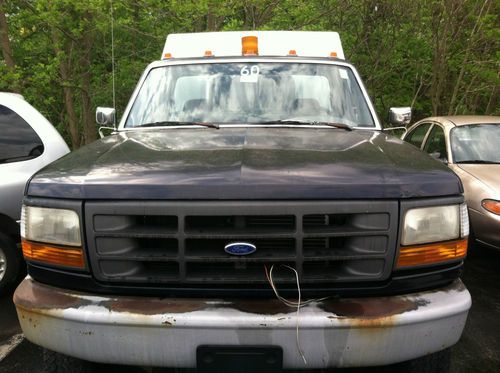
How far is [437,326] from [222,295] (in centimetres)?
96

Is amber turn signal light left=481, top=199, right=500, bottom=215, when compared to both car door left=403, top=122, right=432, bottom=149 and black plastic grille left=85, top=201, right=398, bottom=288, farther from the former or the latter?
black plastic grille left=85, top=201, right=398, bottom=288

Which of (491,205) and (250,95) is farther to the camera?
(491,205)

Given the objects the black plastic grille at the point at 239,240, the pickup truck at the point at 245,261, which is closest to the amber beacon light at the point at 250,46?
the pickup truck at the point at 245,261

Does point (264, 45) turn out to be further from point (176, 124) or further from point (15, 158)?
point (15, 158)

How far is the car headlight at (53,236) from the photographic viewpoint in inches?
86.4

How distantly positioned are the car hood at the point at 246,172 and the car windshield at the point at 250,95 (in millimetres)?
783

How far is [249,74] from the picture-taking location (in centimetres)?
376

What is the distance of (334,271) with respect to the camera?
7.25ft

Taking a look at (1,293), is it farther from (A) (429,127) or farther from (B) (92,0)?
(B) (92,0)

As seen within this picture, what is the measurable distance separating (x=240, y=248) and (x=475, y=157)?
4717mm

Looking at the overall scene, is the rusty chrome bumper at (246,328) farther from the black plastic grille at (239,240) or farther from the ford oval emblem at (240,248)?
the ford oval emblem at (240,248)

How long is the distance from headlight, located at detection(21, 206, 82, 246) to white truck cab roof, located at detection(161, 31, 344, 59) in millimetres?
2490

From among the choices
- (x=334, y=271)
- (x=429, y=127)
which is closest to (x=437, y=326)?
(x=334, y=271)

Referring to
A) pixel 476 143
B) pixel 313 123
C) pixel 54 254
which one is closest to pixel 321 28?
pixel 476 143
